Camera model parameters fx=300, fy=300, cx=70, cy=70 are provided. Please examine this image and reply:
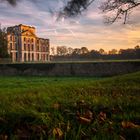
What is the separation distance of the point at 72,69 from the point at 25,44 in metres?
58.2

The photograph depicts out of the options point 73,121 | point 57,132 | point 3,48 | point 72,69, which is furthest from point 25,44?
point 57,132

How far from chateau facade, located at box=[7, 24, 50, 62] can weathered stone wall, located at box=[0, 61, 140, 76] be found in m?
44.9

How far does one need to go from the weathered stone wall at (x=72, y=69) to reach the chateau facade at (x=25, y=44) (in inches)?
1770

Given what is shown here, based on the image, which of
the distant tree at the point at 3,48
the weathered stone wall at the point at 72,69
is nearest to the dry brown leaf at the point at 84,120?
the weathered stone wall at the point at 72,69

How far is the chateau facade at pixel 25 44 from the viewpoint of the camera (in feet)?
277

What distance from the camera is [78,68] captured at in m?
32.6

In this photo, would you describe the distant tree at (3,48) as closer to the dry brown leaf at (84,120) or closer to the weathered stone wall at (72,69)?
the weathered stone wall at (72,69)

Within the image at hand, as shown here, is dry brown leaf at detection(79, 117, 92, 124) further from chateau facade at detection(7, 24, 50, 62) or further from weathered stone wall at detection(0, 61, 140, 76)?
chateau facade at detection(7, 24, 50, 62)

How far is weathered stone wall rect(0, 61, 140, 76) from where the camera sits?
3029 centimetres

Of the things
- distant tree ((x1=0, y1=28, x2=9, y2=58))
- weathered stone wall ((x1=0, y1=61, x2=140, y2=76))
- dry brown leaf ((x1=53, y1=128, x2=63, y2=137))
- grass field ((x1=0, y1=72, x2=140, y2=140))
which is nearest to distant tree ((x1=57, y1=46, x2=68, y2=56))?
distant tree ((x1=0, y1=28, x2=9, y2=58))

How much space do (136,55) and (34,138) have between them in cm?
8224

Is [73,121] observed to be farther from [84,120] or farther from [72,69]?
[72,69]

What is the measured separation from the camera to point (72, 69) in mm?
32875

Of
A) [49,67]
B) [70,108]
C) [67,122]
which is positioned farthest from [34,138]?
[49,67]
